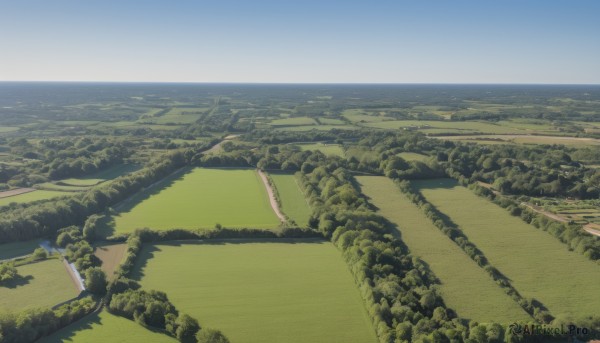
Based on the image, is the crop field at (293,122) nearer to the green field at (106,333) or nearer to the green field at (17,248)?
the green field at (17,248)

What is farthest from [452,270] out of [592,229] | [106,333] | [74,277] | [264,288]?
[74,277]

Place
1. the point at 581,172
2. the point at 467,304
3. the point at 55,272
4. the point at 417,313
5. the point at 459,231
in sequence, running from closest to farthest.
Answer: the point at 417,313
the point at 467,304
the point at 55,272
the point at 459,231
the point at 581,172

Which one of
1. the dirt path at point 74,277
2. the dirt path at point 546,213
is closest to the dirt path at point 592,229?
the dirt path at point 546,213

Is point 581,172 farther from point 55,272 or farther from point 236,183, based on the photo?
point 55,272

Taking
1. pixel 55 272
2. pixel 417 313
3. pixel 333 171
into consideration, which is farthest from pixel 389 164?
pixel 55 272

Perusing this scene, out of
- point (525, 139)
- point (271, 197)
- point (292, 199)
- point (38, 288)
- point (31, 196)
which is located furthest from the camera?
point (525, 139)

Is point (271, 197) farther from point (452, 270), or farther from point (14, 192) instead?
point (14, 192)
